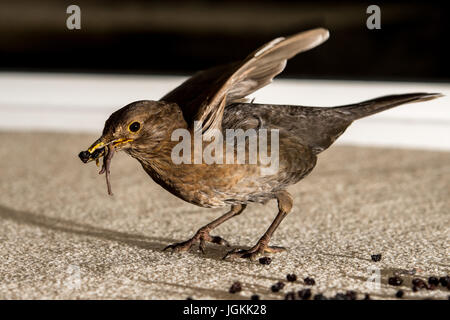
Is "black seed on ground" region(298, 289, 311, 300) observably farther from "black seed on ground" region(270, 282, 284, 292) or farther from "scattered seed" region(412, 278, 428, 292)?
"scattered seed" region(412, 278, 428, 292)

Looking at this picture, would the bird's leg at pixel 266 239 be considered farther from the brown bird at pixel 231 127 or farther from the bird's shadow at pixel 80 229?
the bird's shadow at pixel 80 229

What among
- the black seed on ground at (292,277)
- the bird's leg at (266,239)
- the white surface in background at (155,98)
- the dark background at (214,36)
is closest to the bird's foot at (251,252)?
the bird's leg at (266,239)

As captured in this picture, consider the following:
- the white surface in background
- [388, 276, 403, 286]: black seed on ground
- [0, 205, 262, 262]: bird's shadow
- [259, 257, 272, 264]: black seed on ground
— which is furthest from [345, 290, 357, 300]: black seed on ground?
the white surface in background

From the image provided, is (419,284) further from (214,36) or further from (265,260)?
(214,36)

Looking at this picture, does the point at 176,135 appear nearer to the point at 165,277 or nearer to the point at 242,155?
the point at 242,155

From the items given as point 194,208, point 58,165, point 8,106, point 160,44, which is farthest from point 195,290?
point 8,106

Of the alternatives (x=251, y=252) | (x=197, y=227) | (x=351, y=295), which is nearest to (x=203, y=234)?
(x=251, y=252)
